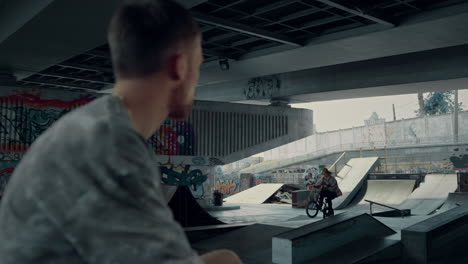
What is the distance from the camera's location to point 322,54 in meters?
17.9

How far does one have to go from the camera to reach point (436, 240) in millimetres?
8078

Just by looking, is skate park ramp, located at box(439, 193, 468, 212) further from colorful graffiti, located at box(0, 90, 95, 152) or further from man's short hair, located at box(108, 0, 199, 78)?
man's short hair, located at box(108, 0, 199, 78)

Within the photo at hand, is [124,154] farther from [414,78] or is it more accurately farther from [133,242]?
[414,78]

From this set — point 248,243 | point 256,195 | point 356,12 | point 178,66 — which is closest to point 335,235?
point 248,243

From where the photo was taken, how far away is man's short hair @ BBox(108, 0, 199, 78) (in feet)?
3.43

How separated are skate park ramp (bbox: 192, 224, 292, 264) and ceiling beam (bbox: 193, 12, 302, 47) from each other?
7.11 m

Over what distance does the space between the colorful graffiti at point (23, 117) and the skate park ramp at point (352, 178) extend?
45.7ft

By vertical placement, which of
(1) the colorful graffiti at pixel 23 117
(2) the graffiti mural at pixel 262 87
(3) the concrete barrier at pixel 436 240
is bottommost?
(3) the concrete barrier at pixel 436 240

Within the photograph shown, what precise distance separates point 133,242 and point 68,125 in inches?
11.8

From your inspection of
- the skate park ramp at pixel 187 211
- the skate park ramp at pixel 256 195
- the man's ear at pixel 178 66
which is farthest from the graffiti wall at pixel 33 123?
the man's ear at pixel 178 66

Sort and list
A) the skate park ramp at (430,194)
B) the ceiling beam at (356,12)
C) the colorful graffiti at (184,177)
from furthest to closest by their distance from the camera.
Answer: the colorful graffiti at (184,177), the skate park ramp at (430,194), the ceiling beam at (356,12)

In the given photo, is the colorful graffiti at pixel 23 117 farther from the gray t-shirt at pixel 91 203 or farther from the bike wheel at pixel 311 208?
the gray t-shirt at pixel 91 203

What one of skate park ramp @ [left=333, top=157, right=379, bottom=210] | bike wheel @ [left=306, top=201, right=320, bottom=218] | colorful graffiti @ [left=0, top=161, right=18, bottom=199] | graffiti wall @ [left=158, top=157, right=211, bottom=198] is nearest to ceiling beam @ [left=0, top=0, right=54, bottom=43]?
colorful graffiti @ [left=0, top=161, right=18, bottom=199]

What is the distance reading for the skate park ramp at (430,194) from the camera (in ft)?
57.3
